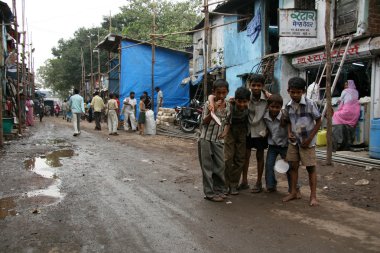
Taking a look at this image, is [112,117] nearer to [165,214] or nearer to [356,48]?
[356,48]

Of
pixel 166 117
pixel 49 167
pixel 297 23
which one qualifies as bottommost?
pixel 49 167

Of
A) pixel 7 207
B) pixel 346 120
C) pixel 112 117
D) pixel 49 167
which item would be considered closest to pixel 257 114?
pixel 7 207

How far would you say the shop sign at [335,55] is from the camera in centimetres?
945

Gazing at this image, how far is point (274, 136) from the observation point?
5141 millimetres

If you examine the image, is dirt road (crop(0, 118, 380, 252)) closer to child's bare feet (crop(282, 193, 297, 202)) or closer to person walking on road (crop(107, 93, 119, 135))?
child's bare feet (crop(282, 193, 297, 202))

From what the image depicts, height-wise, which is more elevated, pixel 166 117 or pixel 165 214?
pixel 166 117

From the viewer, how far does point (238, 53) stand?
16547 mm

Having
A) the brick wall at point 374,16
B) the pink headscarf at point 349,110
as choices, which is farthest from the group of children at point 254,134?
the brick wall at point 374,16

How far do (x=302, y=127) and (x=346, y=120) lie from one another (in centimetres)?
490

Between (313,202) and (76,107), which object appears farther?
(76,107)

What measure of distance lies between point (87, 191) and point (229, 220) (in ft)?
7.52

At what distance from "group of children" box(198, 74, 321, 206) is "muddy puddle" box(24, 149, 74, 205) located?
2.08 m

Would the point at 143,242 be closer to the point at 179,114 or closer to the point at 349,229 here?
the point at 349,229

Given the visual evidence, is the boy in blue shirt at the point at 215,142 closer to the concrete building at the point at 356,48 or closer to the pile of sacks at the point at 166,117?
the concrete building at the point at 356,48
